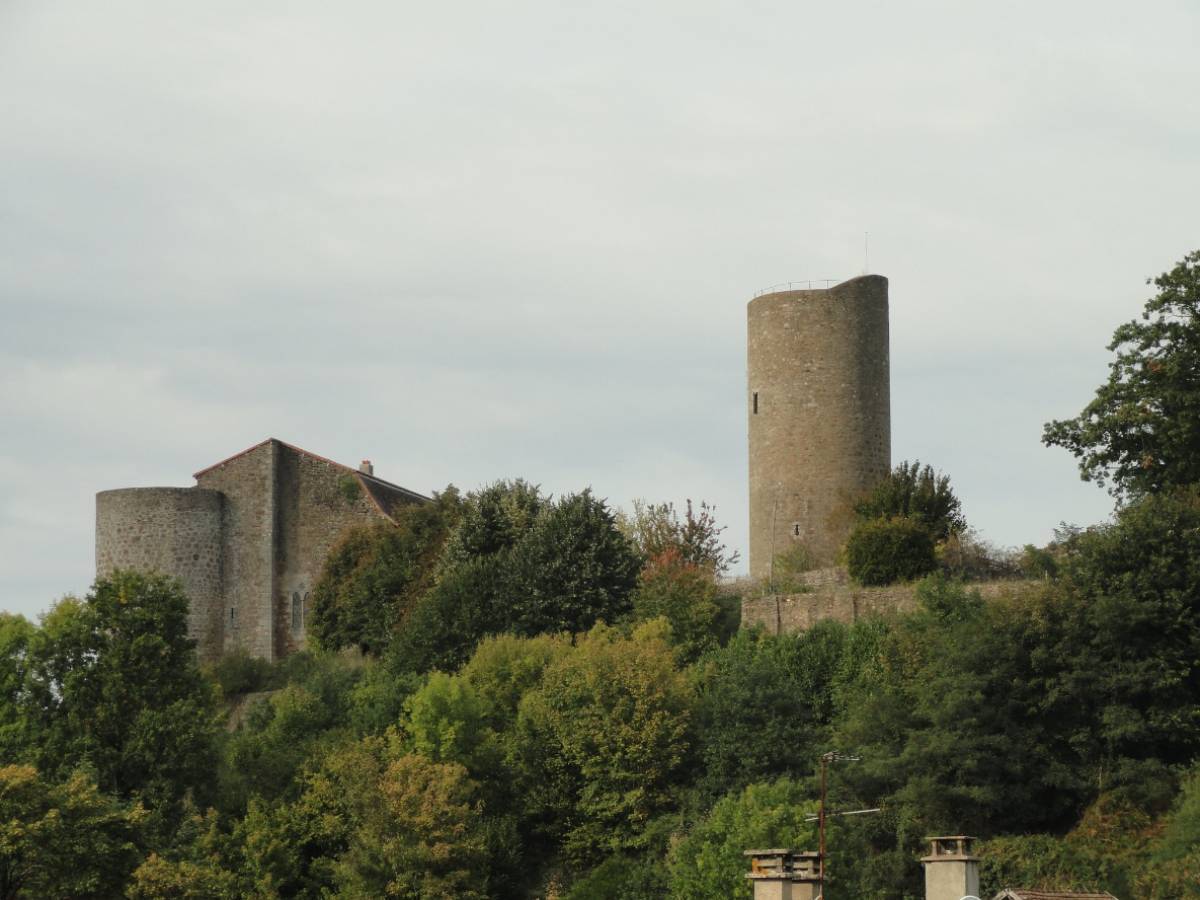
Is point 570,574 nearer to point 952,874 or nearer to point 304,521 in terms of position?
point 304,521

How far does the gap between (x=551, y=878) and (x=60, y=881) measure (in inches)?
346

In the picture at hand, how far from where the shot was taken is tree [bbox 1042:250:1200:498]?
136 ft

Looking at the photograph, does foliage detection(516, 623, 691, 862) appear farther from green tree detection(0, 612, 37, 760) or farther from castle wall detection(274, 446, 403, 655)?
castle wall detection(274, 446, 403, 655)

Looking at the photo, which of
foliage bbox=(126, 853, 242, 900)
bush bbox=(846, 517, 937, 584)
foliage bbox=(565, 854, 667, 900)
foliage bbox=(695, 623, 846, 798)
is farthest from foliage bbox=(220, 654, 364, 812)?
bush bbox=(846, 517, 937, 584)

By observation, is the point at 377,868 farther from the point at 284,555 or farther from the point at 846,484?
the point at 284,555

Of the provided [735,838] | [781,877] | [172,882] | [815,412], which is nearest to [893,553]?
[815,412]

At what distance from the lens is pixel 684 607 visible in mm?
46500

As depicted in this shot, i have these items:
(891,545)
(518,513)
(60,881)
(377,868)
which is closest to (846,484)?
(891,545)

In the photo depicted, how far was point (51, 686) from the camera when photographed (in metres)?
42.7

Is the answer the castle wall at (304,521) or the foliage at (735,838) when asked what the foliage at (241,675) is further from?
the foliage at (735,838)

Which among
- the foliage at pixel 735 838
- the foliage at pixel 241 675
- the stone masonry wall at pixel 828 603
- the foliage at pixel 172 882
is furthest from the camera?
the foliage at pixel 241 675

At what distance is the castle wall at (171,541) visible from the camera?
5622 centimetres

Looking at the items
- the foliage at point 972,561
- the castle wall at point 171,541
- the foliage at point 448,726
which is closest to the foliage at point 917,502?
the foliage at point 972,561

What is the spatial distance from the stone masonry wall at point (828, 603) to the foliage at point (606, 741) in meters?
2.91
